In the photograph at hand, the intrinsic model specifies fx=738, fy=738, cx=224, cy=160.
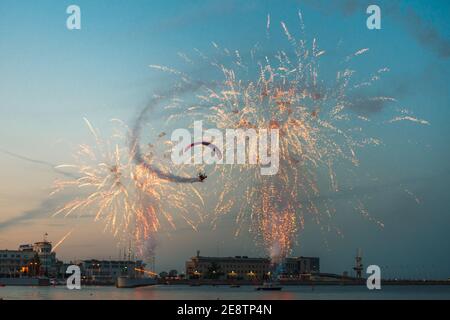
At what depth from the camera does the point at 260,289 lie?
7795 inches
